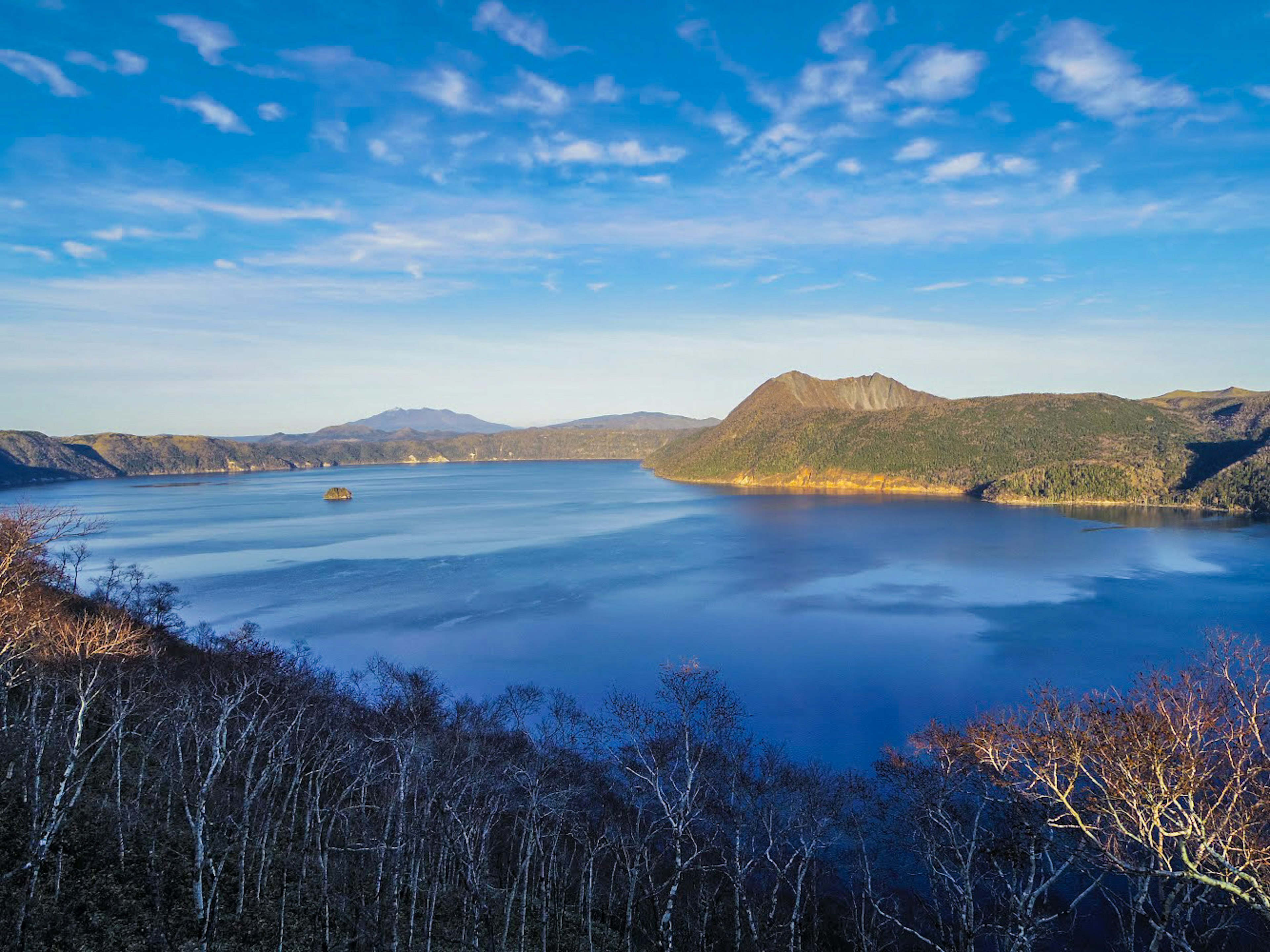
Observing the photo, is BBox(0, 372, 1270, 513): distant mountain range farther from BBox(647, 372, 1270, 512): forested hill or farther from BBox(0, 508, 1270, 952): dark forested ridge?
BBox(0, 508, 1270, 952): dark forested ridge

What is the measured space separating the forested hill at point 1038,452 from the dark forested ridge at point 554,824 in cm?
11038

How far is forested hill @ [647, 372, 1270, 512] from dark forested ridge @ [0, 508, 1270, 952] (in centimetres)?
11038

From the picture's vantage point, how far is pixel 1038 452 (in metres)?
151

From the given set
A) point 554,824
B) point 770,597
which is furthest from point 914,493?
point 554,824

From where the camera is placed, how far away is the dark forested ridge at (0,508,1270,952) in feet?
39.0

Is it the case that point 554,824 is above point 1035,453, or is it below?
below

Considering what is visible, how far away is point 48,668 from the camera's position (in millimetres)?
17906

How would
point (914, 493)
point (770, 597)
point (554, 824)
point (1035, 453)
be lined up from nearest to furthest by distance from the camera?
→ point (554, 824)
point (770, 597)
point (914, 493)
point (1035, 453)

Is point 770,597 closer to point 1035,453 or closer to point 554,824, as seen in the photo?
point 554,824

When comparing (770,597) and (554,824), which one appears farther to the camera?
(770,597)

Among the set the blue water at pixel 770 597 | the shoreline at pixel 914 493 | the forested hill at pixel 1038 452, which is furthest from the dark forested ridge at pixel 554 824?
the forested hill at pixel 1038 452

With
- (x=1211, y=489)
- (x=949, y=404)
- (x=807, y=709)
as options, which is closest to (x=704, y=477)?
(x=949, y=404)

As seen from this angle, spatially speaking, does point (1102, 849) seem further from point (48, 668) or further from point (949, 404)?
point (949, 404)

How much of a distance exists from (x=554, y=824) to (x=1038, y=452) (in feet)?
523
